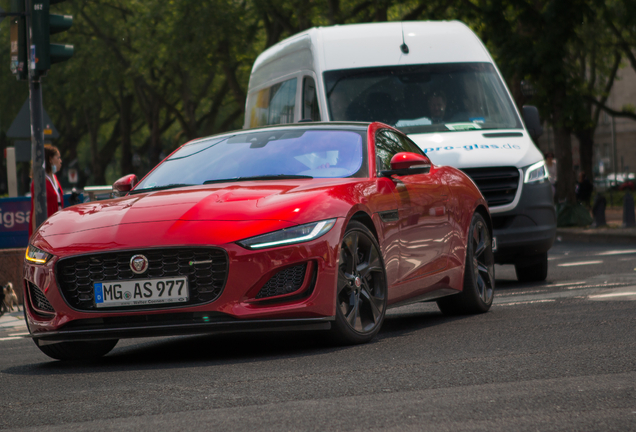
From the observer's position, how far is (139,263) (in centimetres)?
566

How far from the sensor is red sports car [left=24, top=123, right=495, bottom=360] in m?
5.65

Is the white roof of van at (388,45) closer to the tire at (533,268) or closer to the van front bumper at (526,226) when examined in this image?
the van front bumper at (526,226)

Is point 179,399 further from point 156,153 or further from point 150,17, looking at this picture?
point 156,153

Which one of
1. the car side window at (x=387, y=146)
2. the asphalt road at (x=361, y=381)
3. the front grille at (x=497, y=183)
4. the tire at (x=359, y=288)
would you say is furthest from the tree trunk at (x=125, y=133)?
the tire at (x=359, y=288)

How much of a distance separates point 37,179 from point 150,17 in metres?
30.2

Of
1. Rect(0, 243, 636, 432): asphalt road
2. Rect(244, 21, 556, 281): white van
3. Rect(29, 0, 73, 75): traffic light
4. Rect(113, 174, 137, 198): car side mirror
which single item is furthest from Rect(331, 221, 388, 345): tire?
Rect(29, 0, 73, 75): traffic light

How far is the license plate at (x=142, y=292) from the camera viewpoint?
18.6ft

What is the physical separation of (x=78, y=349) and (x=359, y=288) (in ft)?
5.73

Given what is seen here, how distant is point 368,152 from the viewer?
22.8 feet

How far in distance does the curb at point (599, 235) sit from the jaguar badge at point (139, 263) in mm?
14730

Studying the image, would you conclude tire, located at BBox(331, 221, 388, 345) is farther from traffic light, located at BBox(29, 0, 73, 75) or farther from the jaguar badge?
traffic light, located at BBox(29, 0, 73, 75)

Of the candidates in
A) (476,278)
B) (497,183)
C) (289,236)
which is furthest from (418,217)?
(497,183)

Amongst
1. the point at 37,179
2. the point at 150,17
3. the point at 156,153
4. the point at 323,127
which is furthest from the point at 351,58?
the point at 156,153

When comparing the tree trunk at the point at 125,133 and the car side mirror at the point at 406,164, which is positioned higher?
the car side mirror at the point at 406,164
